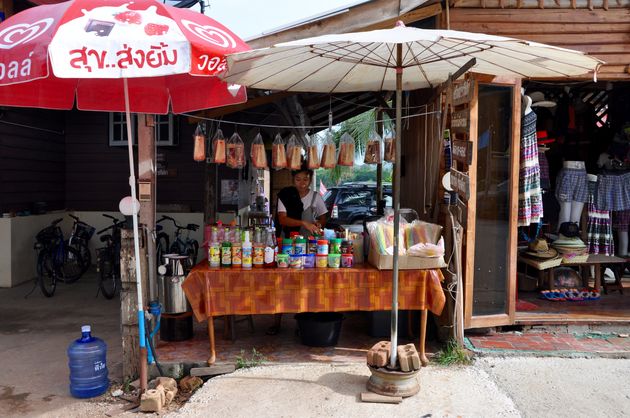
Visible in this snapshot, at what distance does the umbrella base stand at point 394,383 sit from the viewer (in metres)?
4.20

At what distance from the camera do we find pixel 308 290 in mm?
4852

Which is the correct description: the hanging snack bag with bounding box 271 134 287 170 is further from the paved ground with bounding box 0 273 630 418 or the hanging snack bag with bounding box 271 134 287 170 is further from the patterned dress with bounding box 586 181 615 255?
the patterned dress with bounding box 586 181 615 255

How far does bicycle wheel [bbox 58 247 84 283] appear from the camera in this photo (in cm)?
890

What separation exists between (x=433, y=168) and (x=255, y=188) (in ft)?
14.0

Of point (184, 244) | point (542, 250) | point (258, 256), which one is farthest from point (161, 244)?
point (542, 250)

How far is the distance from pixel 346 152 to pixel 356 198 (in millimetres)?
8259

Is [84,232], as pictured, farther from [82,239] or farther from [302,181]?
[302,181]

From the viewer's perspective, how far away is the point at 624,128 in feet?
24.8

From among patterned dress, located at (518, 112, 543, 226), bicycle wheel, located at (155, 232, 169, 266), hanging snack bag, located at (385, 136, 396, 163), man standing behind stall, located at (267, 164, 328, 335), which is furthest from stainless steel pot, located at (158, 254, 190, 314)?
bicycle wheel, located at (155, 232, 169, 266)

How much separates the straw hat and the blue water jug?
5.43 metres

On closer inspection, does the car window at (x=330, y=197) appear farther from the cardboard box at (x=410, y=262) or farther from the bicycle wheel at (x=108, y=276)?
the cardboard box at (x=410, y=262)

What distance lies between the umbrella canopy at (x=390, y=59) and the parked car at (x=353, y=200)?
8.28 m

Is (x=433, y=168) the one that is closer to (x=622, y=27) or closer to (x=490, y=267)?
(x=490, y=267)

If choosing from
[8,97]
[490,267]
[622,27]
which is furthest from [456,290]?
[8,97]
